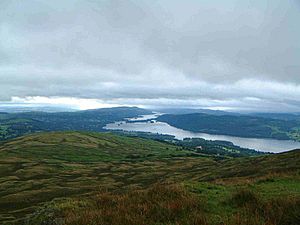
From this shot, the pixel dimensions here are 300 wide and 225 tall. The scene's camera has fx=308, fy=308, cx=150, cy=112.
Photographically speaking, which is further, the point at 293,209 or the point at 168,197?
the point at 168,197

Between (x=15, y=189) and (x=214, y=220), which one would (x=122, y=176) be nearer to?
(x=15, y=189)

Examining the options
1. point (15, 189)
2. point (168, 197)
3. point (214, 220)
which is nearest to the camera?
point (214, 220)

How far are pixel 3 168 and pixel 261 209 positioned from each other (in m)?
166

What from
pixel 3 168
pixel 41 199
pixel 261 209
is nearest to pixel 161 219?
pixel 261 209

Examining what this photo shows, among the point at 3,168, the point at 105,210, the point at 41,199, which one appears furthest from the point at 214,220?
the point at 3,168

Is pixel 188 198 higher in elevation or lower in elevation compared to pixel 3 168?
higher

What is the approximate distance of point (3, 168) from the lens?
Answer: 155875mm

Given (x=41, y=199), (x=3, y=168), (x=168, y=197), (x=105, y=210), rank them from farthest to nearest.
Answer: (x=3, y=168)
(x=41, y=199)
(x=168, y=197)
(x=105, y=210)

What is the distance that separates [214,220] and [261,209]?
2118 millimetres

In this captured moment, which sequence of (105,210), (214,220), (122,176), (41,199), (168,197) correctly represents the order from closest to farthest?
(214,220) → (105,210) → (168,197) → (41,199) → (122,176)

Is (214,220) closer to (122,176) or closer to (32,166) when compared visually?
(122,176)

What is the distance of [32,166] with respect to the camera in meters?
163

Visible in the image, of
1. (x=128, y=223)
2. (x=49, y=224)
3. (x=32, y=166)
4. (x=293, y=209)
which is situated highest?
(x=293, y=209)

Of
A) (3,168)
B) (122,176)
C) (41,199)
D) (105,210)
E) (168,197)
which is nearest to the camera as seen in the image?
(105,210)
